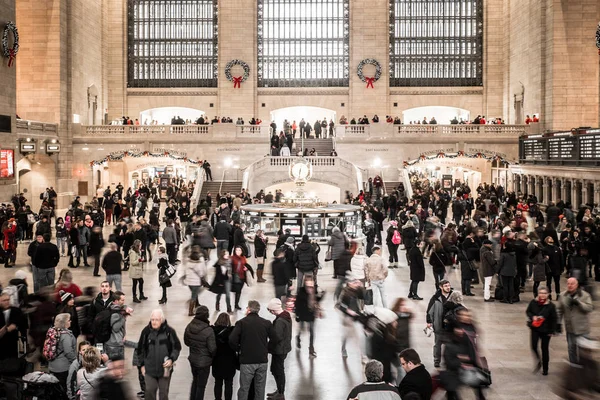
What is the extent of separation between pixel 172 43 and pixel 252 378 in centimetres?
4259

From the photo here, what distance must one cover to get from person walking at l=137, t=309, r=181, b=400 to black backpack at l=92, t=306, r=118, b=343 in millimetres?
982

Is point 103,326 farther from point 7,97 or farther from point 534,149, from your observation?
point 534,149

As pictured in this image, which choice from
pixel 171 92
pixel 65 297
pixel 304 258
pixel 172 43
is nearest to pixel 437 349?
pixel 304 258

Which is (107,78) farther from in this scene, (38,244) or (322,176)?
(38,244)

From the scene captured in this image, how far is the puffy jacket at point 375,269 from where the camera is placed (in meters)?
13.0

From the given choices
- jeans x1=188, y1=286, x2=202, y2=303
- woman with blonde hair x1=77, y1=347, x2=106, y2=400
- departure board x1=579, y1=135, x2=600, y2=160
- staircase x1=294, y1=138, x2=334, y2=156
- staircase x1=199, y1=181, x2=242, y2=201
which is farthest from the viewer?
staircase x1=294, y1=138, x2=334, y2=156

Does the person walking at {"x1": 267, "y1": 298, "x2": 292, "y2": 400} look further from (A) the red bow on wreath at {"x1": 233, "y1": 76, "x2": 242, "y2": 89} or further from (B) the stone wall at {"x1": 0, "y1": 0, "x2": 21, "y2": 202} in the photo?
(A) the red bow on wreath at {"x1": 233, "y1": 76, "x2": 242, "y2": 89}

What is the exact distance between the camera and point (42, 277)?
14.6 meters

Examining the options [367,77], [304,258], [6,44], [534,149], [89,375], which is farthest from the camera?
[367,77]

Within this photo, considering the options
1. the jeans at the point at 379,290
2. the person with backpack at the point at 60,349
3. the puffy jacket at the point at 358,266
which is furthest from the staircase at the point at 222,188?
the person with backpack at the point at 60,349

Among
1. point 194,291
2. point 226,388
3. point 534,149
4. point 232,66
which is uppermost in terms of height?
point 232,66

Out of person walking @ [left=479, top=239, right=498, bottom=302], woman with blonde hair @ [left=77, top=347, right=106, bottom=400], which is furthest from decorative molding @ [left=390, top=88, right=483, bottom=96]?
woman with blonde hair @ [left=77, top=347, right=106, bottom=400]

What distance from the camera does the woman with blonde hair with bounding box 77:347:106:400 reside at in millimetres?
7199

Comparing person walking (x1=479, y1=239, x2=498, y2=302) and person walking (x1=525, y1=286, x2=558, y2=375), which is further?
person walking (x1=479, y1=239, x2=498, y2=302)
